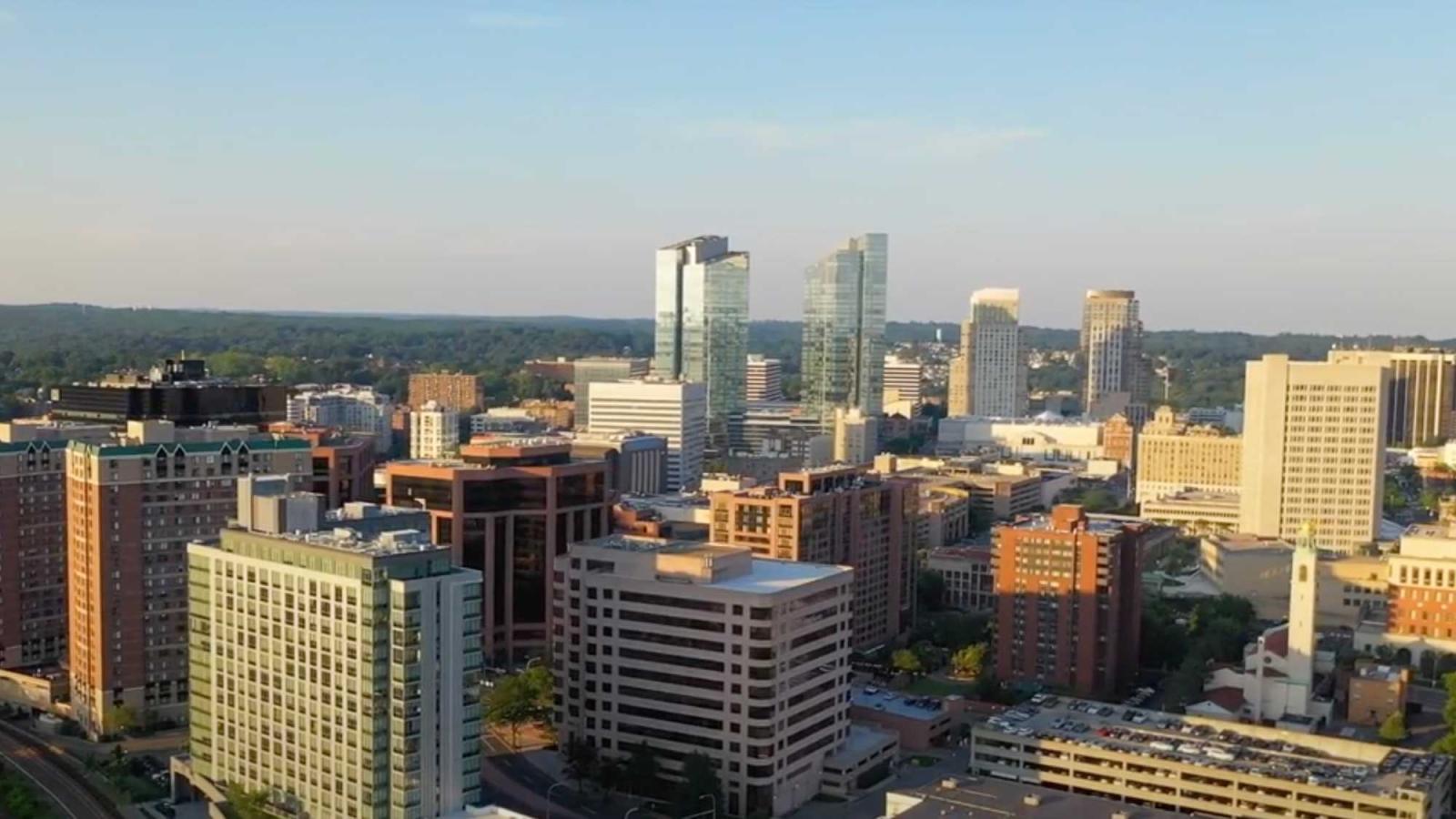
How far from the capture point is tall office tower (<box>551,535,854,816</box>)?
33.2 m

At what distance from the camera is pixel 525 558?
47.5 m

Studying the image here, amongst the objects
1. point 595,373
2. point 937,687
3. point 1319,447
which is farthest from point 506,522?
point 595,373

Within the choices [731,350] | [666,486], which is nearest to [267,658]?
[666,486]

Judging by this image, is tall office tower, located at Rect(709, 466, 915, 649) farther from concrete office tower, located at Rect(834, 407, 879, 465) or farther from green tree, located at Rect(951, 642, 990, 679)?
concrete office tower, located at Rect(834, 407, 879, 465)

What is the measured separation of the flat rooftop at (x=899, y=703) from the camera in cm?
4006

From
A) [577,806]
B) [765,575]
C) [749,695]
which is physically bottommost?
[577,806]

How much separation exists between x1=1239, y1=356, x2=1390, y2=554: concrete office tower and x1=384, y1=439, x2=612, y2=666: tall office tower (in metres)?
32.6

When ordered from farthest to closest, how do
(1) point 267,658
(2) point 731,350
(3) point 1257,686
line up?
(2) point 731,350 < (3) point 1257,686 < (1) point 267,658

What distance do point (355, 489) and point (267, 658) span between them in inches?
944

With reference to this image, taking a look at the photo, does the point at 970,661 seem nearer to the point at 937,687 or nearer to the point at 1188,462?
the point at 937,687

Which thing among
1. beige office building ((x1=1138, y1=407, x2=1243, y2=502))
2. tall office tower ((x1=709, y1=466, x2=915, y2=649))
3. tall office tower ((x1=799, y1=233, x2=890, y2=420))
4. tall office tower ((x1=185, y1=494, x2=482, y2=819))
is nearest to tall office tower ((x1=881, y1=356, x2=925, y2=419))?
tall office tower ((x1=799, y1=233, x2=890, y2=420))

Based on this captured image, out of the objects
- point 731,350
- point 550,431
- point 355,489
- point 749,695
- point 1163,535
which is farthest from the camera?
point 731,350

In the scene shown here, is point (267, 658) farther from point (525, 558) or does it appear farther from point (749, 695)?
point (525, 558)

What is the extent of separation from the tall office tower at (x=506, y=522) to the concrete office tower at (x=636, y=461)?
28287 mm
